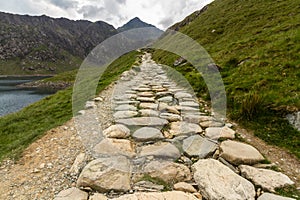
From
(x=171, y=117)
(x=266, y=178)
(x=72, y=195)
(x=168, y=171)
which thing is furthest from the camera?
(x=171, y=117)

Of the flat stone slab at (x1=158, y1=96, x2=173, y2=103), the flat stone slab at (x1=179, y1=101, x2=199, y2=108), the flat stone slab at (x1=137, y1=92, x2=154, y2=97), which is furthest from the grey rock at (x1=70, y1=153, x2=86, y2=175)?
the flat stone slab at (x1=137, y1=92, x2=154, y2=97)

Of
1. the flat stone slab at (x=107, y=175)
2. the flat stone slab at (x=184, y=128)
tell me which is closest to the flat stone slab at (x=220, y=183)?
the flat stone slab at (x=107, y=175)

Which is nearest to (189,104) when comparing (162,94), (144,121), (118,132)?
(162,94)

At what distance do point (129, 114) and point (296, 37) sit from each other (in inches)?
397

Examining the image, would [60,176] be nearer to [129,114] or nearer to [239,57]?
[129,114]

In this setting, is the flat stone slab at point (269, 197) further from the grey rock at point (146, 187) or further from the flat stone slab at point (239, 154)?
the grey rock at point (146, 187)

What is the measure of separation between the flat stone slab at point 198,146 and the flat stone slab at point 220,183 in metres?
0.56

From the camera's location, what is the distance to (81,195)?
11.5 feet

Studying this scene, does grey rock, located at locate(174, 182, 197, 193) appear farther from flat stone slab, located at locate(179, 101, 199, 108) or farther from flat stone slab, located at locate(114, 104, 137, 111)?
flat stone slab, located at locate(179, 101, 199, 108)

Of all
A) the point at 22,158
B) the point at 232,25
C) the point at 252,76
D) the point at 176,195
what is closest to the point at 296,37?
the point at 252,76

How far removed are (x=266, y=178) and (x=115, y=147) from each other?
126 inches

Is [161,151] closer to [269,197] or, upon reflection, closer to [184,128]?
[184,128]

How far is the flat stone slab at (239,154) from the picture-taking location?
14.6 ft

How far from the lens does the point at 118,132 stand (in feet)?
18.5
